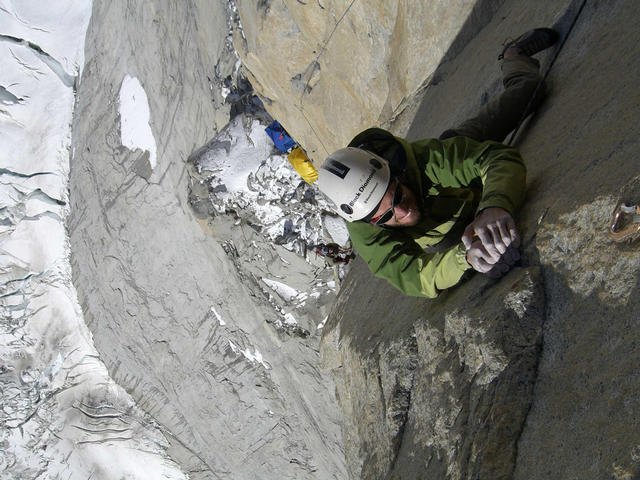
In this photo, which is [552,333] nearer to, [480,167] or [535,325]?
[535,325]

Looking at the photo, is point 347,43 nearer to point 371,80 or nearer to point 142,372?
point 371,80

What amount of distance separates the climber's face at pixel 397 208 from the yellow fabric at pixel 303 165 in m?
3.85

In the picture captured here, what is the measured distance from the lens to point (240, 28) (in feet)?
21.0

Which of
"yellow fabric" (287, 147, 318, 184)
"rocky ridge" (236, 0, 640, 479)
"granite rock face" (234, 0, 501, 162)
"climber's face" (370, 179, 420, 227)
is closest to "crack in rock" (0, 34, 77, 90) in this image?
"granite rock face" (234, 0, 501, 162)

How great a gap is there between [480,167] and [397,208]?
426mm

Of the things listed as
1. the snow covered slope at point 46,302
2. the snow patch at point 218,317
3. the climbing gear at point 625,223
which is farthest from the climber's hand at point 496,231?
the snow covered slope at point 46,302

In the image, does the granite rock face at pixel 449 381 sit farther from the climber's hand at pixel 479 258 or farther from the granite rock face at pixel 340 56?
the granite rock face at pixel 340 56

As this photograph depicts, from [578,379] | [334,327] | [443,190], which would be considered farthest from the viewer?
[334,327]

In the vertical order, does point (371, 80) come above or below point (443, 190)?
above

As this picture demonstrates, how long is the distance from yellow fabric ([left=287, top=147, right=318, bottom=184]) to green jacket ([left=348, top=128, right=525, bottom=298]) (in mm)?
3639

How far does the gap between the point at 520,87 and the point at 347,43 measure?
2514 millimetres

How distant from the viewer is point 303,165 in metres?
6.73

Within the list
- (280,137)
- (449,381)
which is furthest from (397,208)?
(280,137)

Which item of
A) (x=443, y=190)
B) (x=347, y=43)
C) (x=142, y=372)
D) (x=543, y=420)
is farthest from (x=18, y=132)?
(x=543, y=420)
